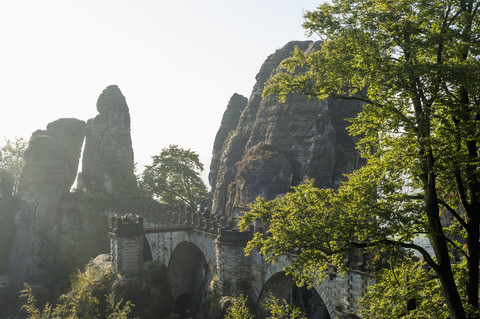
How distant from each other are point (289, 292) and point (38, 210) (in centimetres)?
3978

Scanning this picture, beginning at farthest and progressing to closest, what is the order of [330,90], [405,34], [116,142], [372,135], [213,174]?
[213,174] → [116,142] → [330,90] → [372,135] → [405,34]

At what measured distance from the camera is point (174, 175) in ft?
178

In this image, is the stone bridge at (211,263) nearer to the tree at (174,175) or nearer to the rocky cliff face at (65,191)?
the tree at (174,175)

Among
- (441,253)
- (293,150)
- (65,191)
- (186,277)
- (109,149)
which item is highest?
(109,149)

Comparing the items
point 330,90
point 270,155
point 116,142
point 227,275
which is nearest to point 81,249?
point 116,142

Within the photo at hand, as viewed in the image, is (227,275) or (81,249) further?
(81,249)

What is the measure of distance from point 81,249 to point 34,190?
10486mm

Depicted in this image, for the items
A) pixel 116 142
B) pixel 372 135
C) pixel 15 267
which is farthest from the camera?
pixel 116 142

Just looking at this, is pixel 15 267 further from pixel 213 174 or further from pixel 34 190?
pixel 213 174

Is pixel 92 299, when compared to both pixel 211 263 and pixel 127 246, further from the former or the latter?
pixel 211 263

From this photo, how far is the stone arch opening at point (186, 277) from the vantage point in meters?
34.2

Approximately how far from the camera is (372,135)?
413 inches

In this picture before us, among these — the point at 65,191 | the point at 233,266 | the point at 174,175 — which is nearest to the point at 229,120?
the point at 174,175

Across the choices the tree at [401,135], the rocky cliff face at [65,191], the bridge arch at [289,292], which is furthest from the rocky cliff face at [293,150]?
the tree at [401,135]
